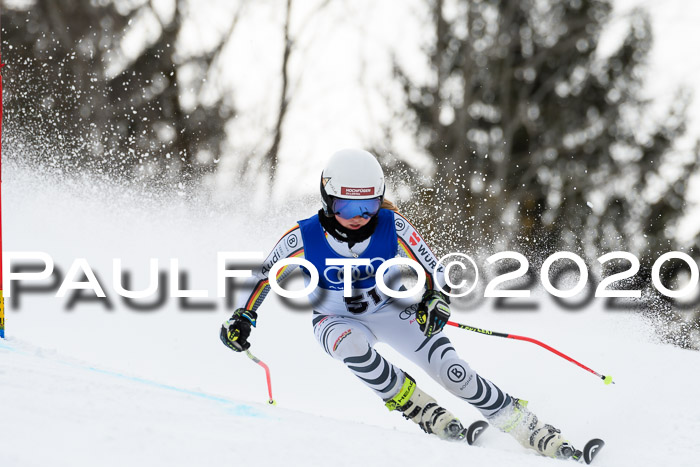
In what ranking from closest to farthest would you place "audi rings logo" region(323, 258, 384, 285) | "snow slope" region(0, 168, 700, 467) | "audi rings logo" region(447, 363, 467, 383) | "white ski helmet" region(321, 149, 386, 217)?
"snow slope" region(0, 168, 700, 467) → "white ski helmet" region(321, 149, 386, 217) → "audi rings logo" region(447, 363, 467, 383) → "audi rings logo" region(323, 258, 384, 285)

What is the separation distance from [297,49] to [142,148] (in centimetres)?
483

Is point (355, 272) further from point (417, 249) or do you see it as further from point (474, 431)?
point (474, 431)

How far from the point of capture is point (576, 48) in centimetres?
2250

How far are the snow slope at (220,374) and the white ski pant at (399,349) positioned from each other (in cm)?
40

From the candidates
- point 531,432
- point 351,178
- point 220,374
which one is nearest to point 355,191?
point 351,178

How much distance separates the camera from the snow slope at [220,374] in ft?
9.37

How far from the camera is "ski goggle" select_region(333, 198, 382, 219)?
4.32 meters

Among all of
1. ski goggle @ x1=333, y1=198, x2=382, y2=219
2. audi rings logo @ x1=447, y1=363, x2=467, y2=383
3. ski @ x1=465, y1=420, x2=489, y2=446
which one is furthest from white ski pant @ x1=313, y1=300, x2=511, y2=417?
ski goggle @ x1=333, y1=198, x2=382, y2=219

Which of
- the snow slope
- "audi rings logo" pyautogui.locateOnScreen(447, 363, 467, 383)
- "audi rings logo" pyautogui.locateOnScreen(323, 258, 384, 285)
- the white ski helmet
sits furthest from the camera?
"audi rings logo" pyautogui.locateOnScreen(323, 258, 384, 285)

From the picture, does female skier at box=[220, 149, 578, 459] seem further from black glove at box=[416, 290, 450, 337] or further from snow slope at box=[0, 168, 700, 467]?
snow slope at box=[0, 168, 700, 467]

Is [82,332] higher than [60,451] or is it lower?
lower

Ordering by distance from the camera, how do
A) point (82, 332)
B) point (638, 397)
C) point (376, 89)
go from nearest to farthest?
point (638, 397)
point (82, 332)
point (376, 89)

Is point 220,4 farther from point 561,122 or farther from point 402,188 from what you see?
point 561,122

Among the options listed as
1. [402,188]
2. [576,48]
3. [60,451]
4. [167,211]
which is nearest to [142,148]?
[402,188]
